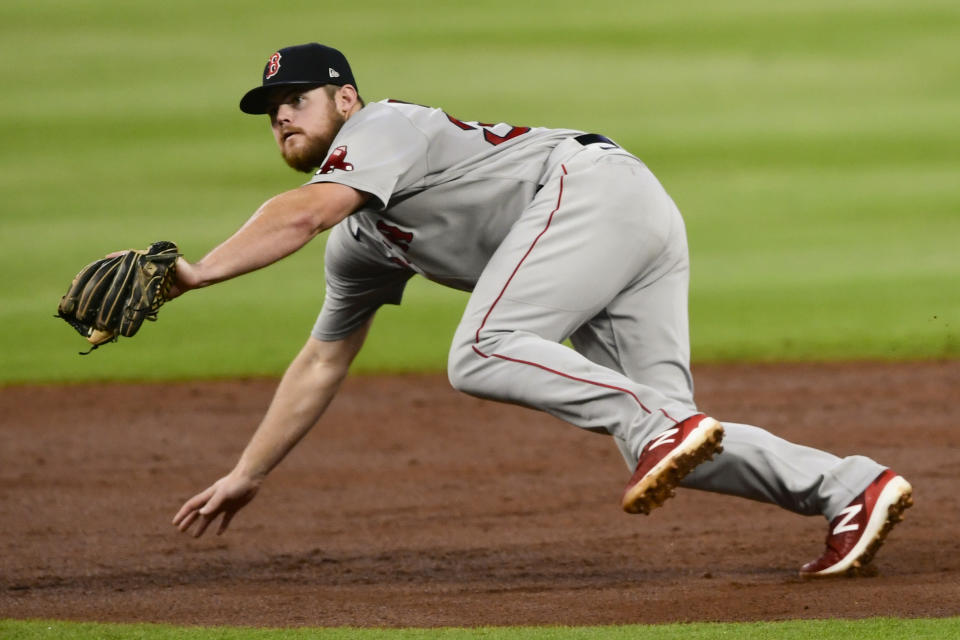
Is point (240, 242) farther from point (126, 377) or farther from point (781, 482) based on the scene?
point (126, 377)

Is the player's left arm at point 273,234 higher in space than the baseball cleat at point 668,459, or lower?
higher

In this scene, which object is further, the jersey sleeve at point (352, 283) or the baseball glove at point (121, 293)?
the jersey sleeve at point (352, 283)

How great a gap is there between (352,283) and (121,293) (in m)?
0.87

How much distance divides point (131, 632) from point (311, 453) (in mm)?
2409

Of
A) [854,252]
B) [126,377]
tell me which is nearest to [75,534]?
[126,377]

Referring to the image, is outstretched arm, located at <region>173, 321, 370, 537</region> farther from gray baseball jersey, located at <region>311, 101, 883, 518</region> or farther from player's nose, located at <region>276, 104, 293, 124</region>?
player's nose, located at <region>276, 104, 293, 124</region>

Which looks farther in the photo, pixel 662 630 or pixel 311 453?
pixel 311 453

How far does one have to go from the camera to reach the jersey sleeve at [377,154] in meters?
2.51

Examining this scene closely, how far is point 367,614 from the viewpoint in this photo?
2.74 metres

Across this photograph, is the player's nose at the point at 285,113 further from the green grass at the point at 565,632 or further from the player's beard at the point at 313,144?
the green grass at the point at 565,632

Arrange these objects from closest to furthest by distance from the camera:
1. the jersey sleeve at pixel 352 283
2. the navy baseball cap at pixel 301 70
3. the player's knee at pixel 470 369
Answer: the player's knee at pixel 470 369 → the navy baseball cap at pixel 301 70 → the jersey sleeve at pixel 352 283

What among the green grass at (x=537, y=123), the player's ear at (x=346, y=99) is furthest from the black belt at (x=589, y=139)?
the green grass at (x=537, y=123)

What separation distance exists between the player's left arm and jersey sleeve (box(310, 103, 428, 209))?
4 cm

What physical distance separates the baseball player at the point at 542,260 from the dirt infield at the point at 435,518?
273 millimetres
